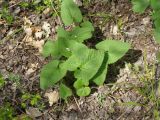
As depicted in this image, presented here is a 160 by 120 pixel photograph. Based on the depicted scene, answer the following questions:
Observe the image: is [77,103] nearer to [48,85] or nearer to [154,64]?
[48,85]

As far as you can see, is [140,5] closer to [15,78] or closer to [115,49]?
[115,49]

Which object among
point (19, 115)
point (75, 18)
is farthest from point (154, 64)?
point (19, 115)

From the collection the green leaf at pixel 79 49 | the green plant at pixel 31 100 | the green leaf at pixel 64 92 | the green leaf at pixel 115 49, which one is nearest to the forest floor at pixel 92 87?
the green plant at pixel 31 100

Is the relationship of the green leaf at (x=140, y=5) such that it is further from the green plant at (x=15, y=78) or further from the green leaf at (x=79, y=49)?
the green plant at (x=15, y=78)

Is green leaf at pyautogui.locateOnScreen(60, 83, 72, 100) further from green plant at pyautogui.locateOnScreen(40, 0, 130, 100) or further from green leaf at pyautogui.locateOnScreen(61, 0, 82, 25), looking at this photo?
green leaf at pyautogui.locateOnScreen(61, 0, 82, 25)

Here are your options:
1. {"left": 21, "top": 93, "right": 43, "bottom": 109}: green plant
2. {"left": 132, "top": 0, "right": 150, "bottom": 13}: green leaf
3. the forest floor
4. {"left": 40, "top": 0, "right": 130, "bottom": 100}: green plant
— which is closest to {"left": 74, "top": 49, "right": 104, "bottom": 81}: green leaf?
{"left": 40, "top": 0, "right": 130, "bottom": 100}: green plant

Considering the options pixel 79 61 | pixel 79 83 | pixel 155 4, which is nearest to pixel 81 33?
pixel 79 61
